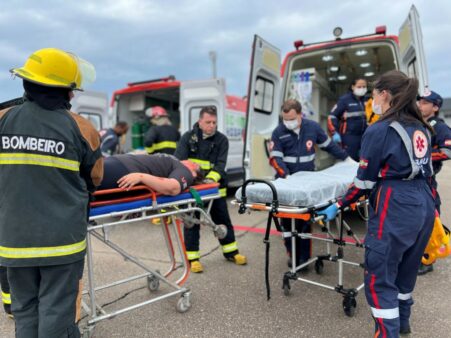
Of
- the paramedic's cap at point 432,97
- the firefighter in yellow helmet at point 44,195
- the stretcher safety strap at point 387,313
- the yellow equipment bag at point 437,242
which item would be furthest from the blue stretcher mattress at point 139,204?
the paramedic's cap at point 432,97

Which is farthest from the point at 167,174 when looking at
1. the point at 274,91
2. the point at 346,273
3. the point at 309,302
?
the point at 274,91

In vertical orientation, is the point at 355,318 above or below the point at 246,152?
below

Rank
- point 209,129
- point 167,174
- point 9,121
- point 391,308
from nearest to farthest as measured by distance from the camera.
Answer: point 9,121
point 391,308
point 167,174
point 209,129

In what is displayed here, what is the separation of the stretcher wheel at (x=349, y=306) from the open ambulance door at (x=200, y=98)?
3895 millimetres

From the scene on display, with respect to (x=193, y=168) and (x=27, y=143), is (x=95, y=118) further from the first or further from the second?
(x=27, y=143)

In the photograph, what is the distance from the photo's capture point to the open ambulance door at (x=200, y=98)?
19.7 feet

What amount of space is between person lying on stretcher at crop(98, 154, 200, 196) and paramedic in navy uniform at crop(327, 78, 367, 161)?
2.90 meters

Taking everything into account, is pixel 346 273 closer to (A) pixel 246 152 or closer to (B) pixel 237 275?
(B) pixel 237 275

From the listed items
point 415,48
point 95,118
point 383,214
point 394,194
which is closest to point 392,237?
point 383,214

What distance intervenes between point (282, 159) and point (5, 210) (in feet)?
8.98

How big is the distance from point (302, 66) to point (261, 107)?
1.82m

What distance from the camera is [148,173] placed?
9.02ft

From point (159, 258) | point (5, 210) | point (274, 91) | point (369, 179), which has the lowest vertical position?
point (159, 258)

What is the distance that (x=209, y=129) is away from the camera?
150 inches
